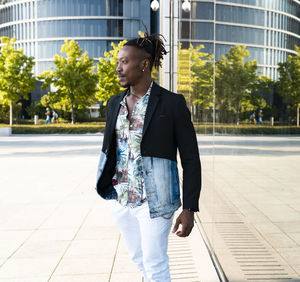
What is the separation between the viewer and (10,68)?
36562 mm

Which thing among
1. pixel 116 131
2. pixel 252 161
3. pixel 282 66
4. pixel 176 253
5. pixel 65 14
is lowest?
pixel 176 253

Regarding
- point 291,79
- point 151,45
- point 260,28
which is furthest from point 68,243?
point 291,79

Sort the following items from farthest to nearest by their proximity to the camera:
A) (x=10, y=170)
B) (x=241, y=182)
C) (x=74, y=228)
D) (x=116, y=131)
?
1. (x=10, y=170)
2. (x=74, y=228)
3. (x=241, y=182)
4. (x=116, y=131)

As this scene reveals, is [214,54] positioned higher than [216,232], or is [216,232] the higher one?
[214,54]

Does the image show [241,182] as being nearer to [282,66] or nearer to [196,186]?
[196,186]

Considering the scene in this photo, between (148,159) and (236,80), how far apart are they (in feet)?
4.27

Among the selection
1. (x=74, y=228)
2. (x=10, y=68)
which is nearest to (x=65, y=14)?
(x=10, y=68)

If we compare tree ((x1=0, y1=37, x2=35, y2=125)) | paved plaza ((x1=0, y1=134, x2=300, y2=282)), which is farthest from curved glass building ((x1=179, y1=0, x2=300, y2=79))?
tree ((x1=0, y1=37, x2=35, y2=125))

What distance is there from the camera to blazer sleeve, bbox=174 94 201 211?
7.23 ft

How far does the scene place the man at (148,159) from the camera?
2.21 metres

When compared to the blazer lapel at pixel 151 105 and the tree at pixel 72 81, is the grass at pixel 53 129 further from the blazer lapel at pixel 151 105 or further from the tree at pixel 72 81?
the blazer lapel at pixel 151 105

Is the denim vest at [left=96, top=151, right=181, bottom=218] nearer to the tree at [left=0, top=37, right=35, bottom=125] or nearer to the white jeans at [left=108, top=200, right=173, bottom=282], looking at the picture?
the white jeans at [left=108, top=200, right=173, bottom=282]

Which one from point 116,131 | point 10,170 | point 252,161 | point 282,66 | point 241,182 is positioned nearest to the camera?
point 282,66

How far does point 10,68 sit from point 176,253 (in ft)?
117
